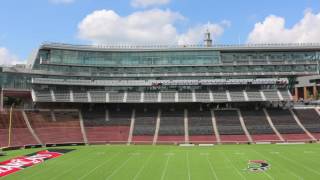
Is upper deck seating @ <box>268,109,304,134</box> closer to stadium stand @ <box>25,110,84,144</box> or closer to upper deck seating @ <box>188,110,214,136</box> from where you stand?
upper deck seating @ <box>188,110,214,136</box>

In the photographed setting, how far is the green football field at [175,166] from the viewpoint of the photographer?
3133 centimetres

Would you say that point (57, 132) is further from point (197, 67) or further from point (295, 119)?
point (295, 119)

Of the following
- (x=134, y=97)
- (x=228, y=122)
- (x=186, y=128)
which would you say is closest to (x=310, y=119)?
(x=228, y=122)

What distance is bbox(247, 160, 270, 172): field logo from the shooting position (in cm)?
3394

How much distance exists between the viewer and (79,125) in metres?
71.6

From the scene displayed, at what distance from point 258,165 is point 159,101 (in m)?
42.7

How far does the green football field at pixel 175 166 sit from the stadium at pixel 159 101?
103 cm

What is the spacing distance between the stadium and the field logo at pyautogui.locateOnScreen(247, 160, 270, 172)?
623 cm

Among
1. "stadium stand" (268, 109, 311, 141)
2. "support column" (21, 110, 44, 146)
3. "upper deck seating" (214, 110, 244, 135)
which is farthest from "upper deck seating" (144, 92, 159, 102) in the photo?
"support column" (21, 110, 44, 146)

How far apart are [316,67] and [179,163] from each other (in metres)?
61.2

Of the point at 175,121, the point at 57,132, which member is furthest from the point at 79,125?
the point at 175,121

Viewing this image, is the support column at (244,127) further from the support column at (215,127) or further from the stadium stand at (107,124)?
the stadium stand at (107,124)

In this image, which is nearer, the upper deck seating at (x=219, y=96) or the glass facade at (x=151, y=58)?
the upper deck seating at (x=219, y=96)

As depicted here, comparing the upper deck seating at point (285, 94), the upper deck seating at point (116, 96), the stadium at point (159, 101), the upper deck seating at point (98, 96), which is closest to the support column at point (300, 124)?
the stadium at point (159, 101)
